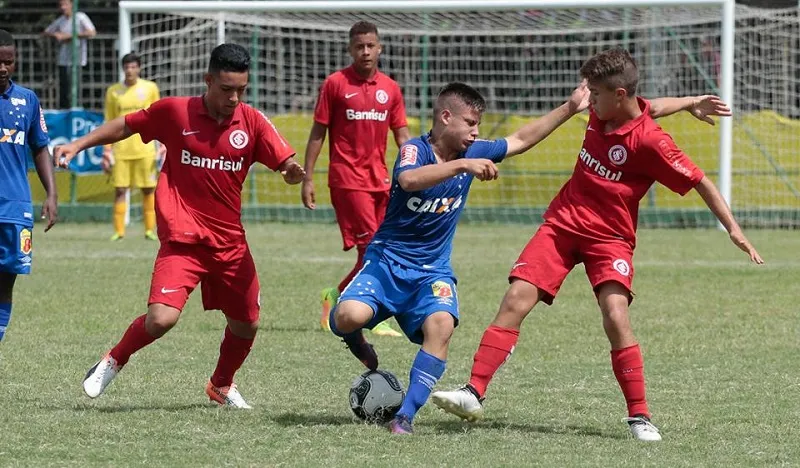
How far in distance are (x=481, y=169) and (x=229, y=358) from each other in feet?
5.87

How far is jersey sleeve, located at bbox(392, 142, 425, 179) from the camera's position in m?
5.93

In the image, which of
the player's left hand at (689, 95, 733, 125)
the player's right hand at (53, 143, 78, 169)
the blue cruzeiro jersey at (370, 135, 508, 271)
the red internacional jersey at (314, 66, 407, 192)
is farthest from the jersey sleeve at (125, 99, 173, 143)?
the red internacional jersey at (314, 66, 407, 192)

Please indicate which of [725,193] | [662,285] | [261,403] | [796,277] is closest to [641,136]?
[261,403]

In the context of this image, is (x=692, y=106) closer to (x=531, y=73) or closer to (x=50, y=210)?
(x=50, y=210)

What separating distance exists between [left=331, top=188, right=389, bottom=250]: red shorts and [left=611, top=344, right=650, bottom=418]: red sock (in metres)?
3.77

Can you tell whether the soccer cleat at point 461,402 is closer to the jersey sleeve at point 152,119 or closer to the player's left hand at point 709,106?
the player's left hand at point 709,106

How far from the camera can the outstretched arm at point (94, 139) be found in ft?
20.8

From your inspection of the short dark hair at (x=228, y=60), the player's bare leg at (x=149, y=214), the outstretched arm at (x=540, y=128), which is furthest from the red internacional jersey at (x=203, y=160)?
the player's bare leg at (x=149, y=214)

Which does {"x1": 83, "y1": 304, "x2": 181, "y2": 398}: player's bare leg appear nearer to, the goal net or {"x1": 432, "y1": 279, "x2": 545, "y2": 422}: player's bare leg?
{"x1": 432, "y1": 279, "x2": 545, "y2": 422}: player's bare leg

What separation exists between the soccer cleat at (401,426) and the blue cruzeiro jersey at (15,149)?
2501 mm

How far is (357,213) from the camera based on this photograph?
973cm

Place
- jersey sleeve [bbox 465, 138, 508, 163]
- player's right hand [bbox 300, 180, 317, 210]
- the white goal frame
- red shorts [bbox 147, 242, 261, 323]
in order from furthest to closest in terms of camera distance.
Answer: the white goal frame, player's right hand [bbox 300, 180, 317, 210], red shorts [bbox 147, 242, 261, 323], jersey sleeve [bbox 465, 138, 508, 163]

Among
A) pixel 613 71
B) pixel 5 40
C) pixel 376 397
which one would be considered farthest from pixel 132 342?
pixel 613 71

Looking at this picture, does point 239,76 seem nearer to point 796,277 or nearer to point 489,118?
point 796,277
